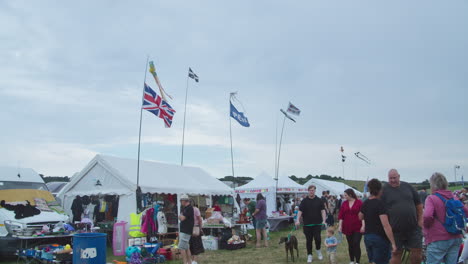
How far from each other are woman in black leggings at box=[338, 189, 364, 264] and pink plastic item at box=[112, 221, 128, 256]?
6.64m

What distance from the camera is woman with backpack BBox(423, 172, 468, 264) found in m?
4.44

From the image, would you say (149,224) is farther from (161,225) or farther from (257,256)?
(257,256)

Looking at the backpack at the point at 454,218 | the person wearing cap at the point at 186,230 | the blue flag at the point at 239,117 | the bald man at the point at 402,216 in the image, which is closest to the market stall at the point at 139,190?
the person wearing cap at the point at 186,230

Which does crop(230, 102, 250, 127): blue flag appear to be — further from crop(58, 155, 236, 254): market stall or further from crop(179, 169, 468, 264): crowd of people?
crop(179, 169, 468, 264): crowd of people

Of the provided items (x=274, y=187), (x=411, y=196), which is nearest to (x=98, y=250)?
(x=411, y=196)

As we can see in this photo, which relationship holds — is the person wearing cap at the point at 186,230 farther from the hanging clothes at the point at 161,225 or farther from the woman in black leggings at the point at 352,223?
the hanging clothes at the point at 161,225

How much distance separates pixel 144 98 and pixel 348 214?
31.0 feet

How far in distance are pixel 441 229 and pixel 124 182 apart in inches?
384

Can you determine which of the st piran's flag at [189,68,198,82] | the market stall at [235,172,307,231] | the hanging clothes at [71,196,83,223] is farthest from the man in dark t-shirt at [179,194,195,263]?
the st piran's flag at [189,68,198,82]

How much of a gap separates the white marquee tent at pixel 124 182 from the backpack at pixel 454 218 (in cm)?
939

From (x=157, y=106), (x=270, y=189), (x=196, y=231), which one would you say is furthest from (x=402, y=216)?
(x=270, y=189)

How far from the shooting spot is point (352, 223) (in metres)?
6.61

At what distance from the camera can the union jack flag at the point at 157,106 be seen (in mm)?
14242

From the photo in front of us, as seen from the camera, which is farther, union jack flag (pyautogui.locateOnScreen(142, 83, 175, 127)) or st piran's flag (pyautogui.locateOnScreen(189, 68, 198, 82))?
st piran's flag (pyautogui.locateOnScreen(189, 68, 198, 82))
